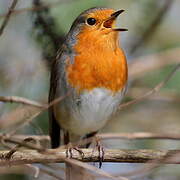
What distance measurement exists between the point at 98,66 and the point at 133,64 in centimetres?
101

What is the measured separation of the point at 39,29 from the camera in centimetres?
424

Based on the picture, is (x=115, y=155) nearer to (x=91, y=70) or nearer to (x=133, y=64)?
(x=91, y=70)

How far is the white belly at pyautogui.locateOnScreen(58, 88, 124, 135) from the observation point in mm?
4391

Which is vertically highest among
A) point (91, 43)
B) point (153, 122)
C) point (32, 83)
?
point (91, 43)

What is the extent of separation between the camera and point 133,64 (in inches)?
210

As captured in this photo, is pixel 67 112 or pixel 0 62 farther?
pixel 0 62

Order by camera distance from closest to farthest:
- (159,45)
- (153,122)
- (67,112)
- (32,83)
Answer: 1. (67,112)
2. (32,83)
3. (153,122)
4. (159,45)

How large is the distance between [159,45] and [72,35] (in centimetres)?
145

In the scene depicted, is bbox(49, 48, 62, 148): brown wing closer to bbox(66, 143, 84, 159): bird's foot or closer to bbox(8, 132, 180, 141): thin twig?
bbox(8, 132, 180, 141): thin twig

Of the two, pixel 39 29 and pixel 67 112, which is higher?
pixel 39 29

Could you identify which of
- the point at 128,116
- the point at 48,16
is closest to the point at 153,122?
the point at 128,116

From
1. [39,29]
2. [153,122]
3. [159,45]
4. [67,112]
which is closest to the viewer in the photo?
[39,29]

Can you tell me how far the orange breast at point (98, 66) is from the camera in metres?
4.35

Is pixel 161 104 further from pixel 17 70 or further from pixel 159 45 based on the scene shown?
pixel 17 70
